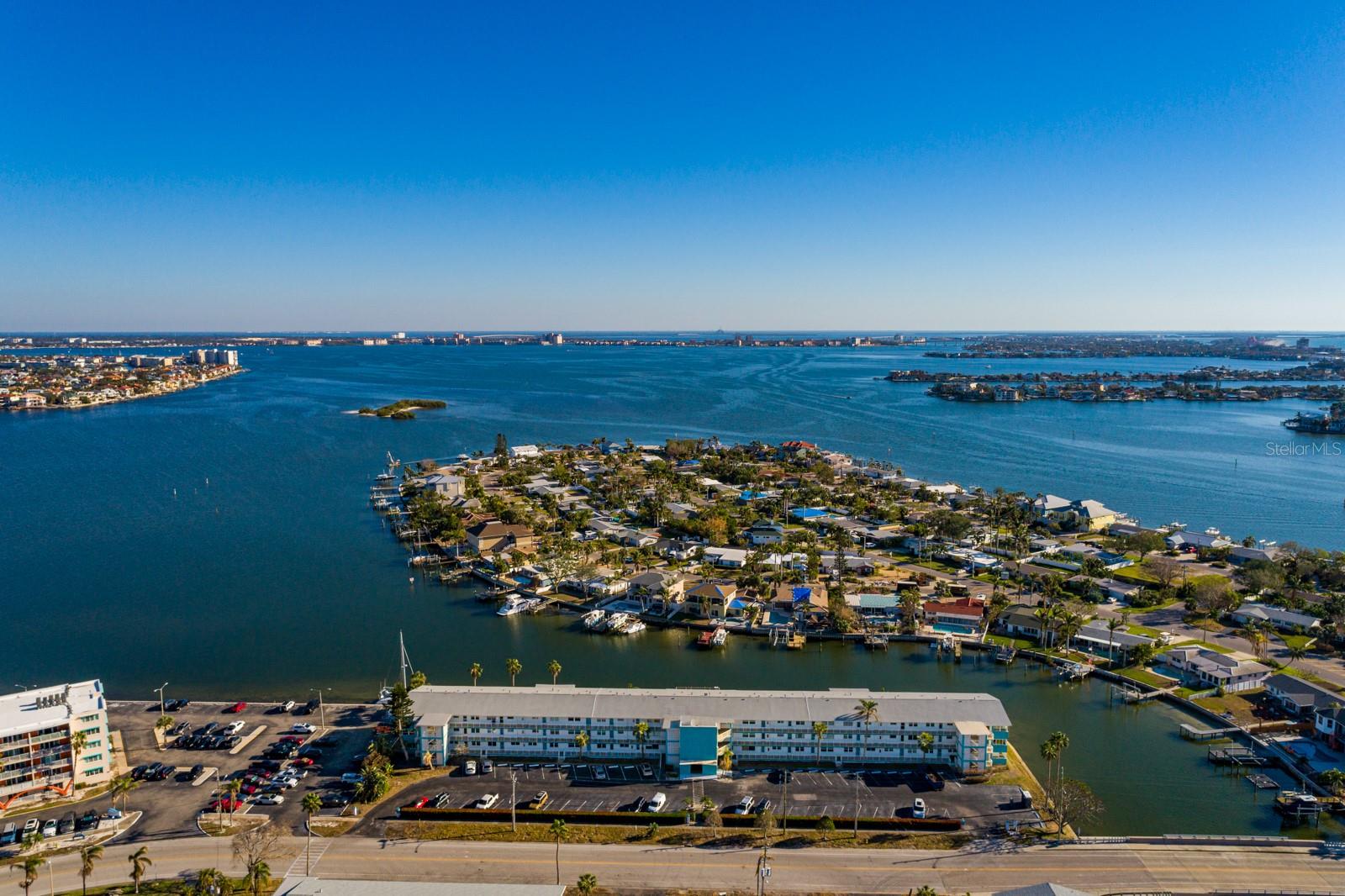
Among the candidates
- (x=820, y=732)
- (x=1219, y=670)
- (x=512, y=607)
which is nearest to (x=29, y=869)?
(x=820, y=732)

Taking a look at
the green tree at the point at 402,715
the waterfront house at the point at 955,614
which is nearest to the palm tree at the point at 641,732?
the green tree at the point at 402,715

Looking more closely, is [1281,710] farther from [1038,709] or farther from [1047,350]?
[1047,350]

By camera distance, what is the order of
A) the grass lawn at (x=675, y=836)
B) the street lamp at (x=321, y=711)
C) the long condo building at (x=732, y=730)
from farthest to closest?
the street lamp at (x=321, y=711) < the long condo building at (x=732, y=730) < the grass lawn at (x=675, y=836)

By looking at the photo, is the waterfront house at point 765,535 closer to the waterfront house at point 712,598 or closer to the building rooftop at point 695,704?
the waterfront house at point 712,598

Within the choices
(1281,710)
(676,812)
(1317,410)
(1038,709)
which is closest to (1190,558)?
(1281,710)

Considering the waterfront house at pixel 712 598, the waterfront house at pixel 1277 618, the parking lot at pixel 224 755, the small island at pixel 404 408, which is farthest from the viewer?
the small island at pixel 404 408

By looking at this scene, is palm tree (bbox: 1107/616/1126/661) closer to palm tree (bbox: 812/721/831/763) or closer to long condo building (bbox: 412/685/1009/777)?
long condo building (bbox: 412/685/1009/777)
